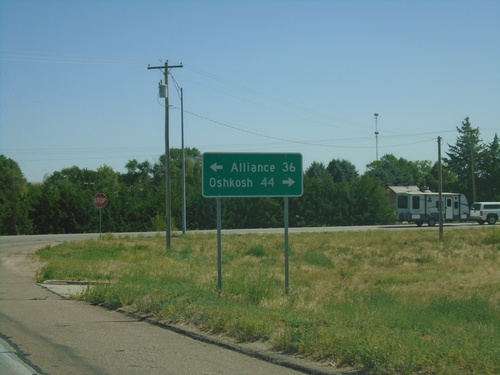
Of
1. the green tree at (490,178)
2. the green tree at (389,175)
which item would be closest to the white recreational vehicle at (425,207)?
the green tree at (490,178)

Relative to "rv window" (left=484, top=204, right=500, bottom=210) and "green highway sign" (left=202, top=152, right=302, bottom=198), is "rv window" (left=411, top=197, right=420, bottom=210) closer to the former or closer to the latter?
"rv window" (left=484, top=204, right=500, bottom=210)

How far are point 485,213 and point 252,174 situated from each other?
54.1 m

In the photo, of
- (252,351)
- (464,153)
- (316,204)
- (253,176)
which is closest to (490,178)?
(464,153)

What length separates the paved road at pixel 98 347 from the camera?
779 cm

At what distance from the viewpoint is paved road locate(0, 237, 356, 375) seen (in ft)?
25.6

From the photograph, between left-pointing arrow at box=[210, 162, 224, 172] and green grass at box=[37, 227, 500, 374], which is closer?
green grass at box=[37, 227, 500, 374]

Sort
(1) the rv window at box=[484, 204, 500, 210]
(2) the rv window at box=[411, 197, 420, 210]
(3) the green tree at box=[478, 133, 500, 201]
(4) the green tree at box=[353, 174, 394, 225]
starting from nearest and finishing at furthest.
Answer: (2) the rv window at box=[411, 197, 420, 210] < (1) the rv window at box=[484, 204, 500, 210] < (4) the green tree at box=[353, 174, 394, 225] < (3) the green tree at box=[478, 133, 500, 201]

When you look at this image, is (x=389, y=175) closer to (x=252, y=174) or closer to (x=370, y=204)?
(x=370, y=204)

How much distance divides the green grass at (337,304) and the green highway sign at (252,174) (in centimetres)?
Result: 198

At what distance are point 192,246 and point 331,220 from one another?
37.5m

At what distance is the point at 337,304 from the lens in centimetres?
1234

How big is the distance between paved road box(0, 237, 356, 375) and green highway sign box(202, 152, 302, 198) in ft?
11.0

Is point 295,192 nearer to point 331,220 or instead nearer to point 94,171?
point 331,220

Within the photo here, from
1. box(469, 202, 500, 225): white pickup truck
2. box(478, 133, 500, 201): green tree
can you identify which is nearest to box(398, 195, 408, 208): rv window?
box(469, 202, 500, 225): white pickup truck
